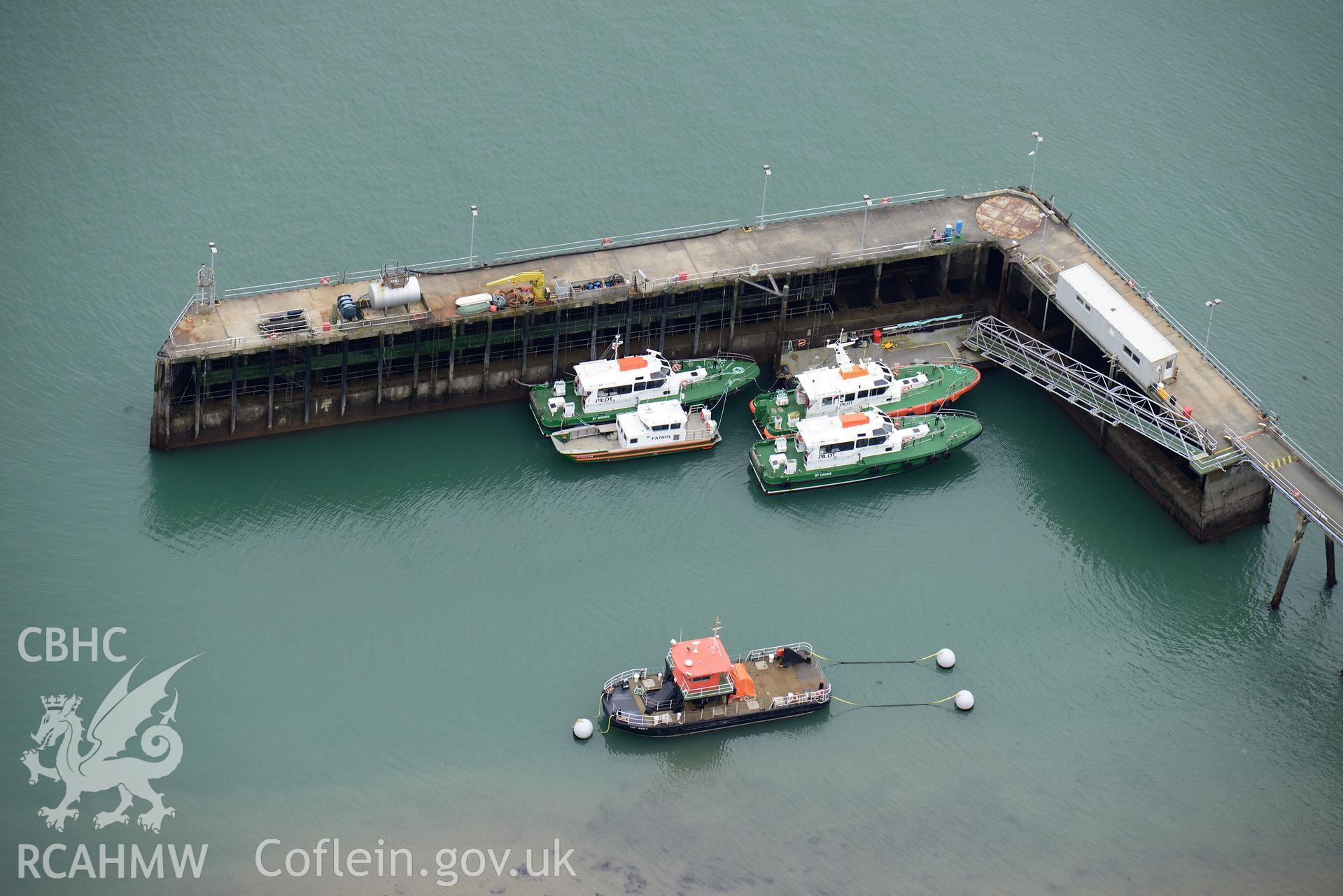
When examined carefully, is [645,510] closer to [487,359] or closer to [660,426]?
[660,426]

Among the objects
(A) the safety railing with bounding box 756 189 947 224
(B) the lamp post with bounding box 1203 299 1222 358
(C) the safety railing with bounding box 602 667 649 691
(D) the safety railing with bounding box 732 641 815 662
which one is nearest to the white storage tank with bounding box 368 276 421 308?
(A) the safety railing with bounding box 756 189 947 224

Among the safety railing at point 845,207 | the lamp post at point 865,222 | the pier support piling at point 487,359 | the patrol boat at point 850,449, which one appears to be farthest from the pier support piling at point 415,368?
the lamp post at point 865,222

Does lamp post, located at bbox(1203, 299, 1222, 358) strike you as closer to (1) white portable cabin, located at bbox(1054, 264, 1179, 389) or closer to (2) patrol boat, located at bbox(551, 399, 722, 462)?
(1) white portable cabin, located at bbox(1054, 264, 1179, 389)

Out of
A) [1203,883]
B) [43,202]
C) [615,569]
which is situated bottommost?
[1203,883]

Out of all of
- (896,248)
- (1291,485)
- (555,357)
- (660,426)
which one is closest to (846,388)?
(896,248)

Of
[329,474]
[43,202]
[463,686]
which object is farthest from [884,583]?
[43,202]

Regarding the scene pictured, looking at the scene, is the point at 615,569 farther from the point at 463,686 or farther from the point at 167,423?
the point at 167,423
